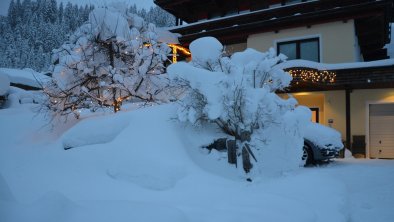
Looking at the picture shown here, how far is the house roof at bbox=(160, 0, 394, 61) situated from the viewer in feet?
42.3

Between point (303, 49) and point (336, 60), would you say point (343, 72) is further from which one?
point (303, 49)

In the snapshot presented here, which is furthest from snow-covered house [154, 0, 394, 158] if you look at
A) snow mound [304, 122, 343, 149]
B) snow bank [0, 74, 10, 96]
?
snow bank [0, 74, 10, 96]

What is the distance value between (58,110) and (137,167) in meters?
6.22

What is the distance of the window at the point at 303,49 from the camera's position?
1414 centimetres

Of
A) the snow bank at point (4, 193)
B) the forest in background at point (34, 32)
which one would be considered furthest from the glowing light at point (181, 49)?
the forest in background at point (34, 32)

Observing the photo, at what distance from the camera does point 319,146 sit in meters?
8.63

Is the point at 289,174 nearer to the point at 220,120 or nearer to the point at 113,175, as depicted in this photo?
the point at 220,120

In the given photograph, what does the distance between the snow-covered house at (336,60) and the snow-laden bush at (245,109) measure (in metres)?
5.20

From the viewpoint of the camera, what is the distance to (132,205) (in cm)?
357

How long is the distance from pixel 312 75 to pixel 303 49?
10.7 feet

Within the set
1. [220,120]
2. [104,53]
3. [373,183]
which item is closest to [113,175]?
[220,120]

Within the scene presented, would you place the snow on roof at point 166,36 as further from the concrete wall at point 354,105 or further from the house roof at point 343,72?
the concrete wall at point 354,105

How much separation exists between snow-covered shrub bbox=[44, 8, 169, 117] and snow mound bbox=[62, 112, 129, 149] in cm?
379

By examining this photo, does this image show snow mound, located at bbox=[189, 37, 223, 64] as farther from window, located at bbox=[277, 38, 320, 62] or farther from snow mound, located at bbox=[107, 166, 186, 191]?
window, located at bbox=[277, 38, 320, 62]
